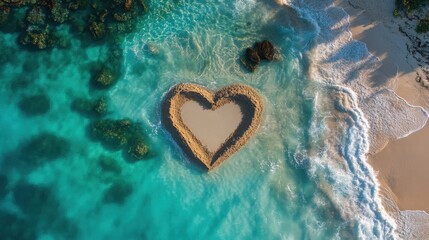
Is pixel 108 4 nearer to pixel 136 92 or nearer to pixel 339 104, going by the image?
pixel 136 92

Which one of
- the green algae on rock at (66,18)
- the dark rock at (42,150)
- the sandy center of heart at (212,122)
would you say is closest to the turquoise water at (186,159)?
the dark rock at (42,150)

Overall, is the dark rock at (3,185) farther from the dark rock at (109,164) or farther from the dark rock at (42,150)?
the dark rock at (109,164)

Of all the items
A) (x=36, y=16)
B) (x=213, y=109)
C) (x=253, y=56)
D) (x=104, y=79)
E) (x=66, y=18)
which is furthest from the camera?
(x=66, y=18)

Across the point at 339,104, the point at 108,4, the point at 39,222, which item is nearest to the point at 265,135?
the point at 339,104

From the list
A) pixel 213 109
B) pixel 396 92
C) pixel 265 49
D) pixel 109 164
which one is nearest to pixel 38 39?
pixel 109 164

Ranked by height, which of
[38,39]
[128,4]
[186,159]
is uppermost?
[128,4]

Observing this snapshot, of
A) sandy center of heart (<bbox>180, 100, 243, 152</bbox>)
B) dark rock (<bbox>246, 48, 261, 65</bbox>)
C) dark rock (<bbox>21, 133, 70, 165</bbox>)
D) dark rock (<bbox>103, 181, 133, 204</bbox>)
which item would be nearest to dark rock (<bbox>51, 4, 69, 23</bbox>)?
dark rock (<bbox>21, 133, 70, 165</bbox>)

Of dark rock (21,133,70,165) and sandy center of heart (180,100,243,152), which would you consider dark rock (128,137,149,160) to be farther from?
dark rock (21,133,70,165)

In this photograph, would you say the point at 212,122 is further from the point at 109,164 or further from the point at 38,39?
the point at 38,39
